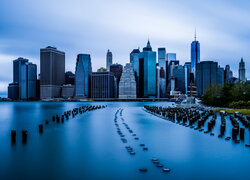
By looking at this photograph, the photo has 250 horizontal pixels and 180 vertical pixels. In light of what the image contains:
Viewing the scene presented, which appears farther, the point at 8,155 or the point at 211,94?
the point at 211,94

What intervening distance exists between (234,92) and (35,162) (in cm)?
7164

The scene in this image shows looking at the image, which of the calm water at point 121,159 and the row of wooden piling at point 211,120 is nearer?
the calm water at point 121,159

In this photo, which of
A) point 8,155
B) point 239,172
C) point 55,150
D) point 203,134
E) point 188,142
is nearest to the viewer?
point 239,172

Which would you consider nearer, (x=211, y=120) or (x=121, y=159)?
(x=121, y=159)

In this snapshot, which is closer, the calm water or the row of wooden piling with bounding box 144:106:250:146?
the calm water

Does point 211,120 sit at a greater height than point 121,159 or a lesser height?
greater

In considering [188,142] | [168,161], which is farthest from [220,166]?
[188,142]

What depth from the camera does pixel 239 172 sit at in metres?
17.7

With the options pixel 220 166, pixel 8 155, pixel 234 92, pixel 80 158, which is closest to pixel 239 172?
pixel 220 166

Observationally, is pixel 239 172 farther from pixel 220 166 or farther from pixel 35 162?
pixel 35 162

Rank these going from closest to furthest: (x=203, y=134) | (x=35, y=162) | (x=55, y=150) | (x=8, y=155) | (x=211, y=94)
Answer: (x=35, y=162) < (x=8, y=155) < (x=55, y=150) < (x=203, y=134) < (x=211, y=94)

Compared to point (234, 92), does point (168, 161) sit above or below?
below

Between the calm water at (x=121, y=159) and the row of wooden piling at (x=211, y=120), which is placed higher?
the row of wooden piling at (x=211, y=120)

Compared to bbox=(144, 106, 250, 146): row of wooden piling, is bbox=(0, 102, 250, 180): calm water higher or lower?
lower
